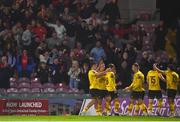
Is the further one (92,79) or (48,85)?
(48,85)

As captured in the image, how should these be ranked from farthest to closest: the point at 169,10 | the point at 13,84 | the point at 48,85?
1. the point at 169,10
2. the point at 13,84
3. the point at 48,85

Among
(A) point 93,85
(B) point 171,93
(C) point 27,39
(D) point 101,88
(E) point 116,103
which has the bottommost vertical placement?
(E) point 116,103

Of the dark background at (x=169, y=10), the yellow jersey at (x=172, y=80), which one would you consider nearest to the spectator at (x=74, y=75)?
A: the yellow jersey at (x=172, y=80)

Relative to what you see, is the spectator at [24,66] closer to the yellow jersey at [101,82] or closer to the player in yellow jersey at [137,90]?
the yellow jersey at [101,82]

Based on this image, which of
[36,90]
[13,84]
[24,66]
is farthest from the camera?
[24,66]

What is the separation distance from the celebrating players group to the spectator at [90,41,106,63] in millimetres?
2001

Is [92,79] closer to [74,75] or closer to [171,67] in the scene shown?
[74,75]

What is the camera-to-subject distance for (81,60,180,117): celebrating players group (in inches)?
838

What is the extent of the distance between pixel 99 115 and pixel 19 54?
13.5 feet

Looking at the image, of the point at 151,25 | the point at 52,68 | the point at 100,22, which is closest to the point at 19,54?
the point at 52,68

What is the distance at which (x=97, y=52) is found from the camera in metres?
23.7

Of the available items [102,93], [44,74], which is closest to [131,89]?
[102,93]

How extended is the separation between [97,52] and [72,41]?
126cm

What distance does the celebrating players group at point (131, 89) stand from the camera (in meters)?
21.3
